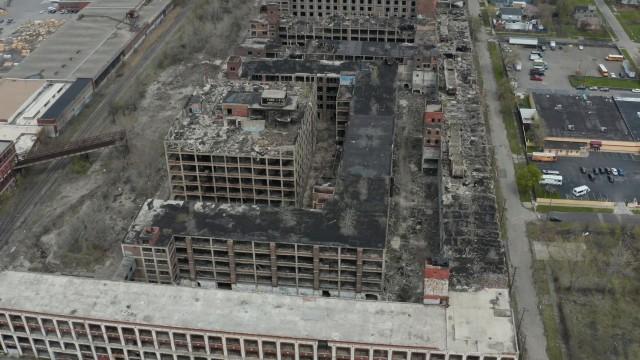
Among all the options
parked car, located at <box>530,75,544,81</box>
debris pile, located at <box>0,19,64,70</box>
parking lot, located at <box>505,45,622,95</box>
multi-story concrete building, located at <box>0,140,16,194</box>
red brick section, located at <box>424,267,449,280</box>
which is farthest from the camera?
debris pile, located at <box>0,19,64,70</box>

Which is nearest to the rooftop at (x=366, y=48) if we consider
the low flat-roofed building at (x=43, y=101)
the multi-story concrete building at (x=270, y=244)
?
the low flat-roofed building at (x=43, y=101)

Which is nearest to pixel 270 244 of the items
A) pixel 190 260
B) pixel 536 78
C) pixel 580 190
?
pixel 190 260

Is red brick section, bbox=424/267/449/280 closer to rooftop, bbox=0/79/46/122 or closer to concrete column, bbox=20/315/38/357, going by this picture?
concrete column, bbox=20/315/38/357

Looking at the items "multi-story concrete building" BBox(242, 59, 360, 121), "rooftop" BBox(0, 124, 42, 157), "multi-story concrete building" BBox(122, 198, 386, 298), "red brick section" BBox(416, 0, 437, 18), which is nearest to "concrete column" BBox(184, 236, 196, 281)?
"multi-story concrete building" BBox(122, 198, 386, 298)

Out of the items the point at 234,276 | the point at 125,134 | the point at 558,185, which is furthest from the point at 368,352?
the point at 125,134

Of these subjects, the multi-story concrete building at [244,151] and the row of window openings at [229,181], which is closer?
the multi-story concrete building at [244,151]

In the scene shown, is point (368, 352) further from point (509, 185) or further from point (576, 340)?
point (509, 185)

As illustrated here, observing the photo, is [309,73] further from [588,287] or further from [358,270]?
[588,287]

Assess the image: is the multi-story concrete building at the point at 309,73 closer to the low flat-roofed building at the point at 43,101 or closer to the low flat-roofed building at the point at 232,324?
the low flat-roofed building at the point at 43,101
